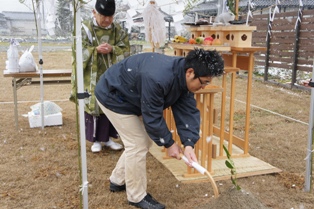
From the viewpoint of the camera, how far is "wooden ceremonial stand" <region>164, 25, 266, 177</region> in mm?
3088

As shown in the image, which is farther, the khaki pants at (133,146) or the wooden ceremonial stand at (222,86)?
the wooden ceremonial stand at (222,86)

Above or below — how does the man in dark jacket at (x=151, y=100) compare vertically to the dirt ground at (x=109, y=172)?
above

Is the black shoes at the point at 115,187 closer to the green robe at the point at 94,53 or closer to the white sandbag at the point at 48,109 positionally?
the green robe at the point at 94,53

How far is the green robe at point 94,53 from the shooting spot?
3443mm

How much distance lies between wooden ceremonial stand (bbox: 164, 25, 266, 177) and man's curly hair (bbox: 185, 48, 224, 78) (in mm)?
900

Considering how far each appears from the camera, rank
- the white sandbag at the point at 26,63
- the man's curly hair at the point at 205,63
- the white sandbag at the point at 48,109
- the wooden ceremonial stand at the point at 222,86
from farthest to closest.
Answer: the white sandbag at the point at 48,109 → the white sandbag at the point at 26,63 → the wooden ceremonial stand at the point at 222,86 → the man's curly hair at the point at 205,63

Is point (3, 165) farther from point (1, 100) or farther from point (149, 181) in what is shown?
point (1, 100)

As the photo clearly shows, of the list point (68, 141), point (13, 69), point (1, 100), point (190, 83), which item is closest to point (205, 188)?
point (190, 83)

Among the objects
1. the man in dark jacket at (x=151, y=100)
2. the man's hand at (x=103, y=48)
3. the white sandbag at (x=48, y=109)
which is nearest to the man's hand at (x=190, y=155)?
the man in dark jacket at (x=151, y=100)

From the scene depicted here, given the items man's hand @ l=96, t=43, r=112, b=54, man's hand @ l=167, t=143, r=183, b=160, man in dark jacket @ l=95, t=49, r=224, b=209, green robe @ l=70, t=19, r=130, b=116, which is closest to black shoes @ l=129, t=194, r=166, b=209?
man in dark jacket @ l=95, t=49, r=224, b=209

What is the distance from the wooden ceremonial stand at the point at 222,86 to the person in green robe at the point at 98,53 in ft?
1.96

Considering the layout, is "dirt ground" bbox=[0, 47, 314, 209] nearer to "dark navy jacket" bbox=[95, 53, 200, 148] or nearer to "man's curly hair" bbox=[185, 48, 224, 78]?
"dark navy jacket" bbox=[95, 53, 200, 148]

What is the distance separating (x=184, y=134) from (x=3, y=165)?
2018 mm

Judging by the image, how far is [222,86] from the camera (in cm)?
338
